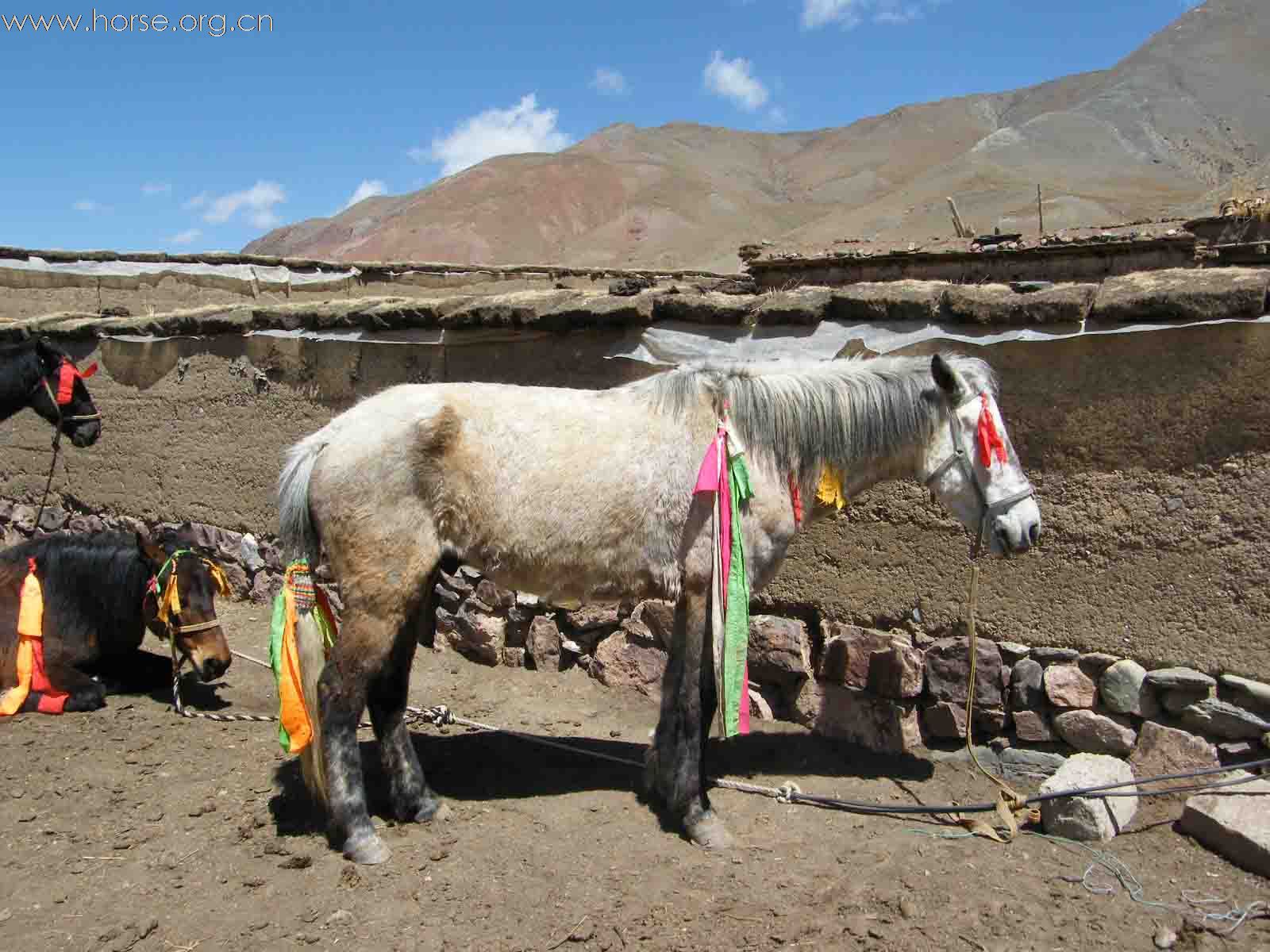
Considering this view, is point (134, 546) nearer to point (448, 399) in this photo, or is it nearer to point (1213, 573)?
point (448, 399)

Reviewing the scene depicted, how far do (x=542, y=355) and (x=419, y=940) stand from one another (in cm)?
302

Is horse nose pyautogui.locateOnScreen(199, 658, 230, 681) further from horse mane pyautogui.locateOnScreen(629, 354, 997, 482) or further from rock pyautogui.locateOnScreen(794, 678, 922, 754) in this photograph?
rock pyautogui.locateOnScreen(794, 678, 922, 754)

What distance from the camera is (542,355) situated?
513 centimetres

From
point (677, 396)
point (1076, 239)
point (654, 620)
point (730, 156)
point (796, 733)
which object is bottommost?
point (796, 733)

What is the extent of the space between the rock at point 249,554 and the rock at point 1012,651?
15.7 feet

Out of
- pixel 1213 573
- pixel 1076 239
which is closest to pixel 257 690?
pixel 1213 573

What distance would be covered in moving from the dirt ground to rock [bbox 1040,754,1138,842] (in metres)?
0.09

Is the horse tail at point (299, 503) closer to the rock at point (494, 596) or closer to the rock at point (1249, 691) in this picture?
the rock at point (494, 596)

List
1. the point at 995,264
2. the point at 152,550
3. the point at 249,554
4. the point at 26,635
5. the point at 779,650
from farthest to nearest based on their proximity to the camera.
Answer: the point at 995,264, the point at 249,554, the point at 152,550, the point at 26,635, the point at 779,650

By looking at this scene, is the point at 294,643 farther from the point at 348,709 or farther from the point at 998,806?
the point at 998,806

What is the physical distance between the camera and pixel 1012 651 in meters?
4.12

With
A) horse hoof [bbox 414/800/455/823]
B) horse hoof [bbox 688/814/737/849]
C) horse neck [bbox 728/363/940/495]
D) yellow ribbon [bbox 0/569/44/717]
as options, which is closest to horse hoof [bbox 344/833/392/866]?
horse hoof [bbox 414/800/455/823]

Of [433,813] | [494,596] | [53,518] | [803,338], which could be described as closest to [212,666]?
[494,596]

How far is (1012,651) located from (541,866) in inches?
86.7
